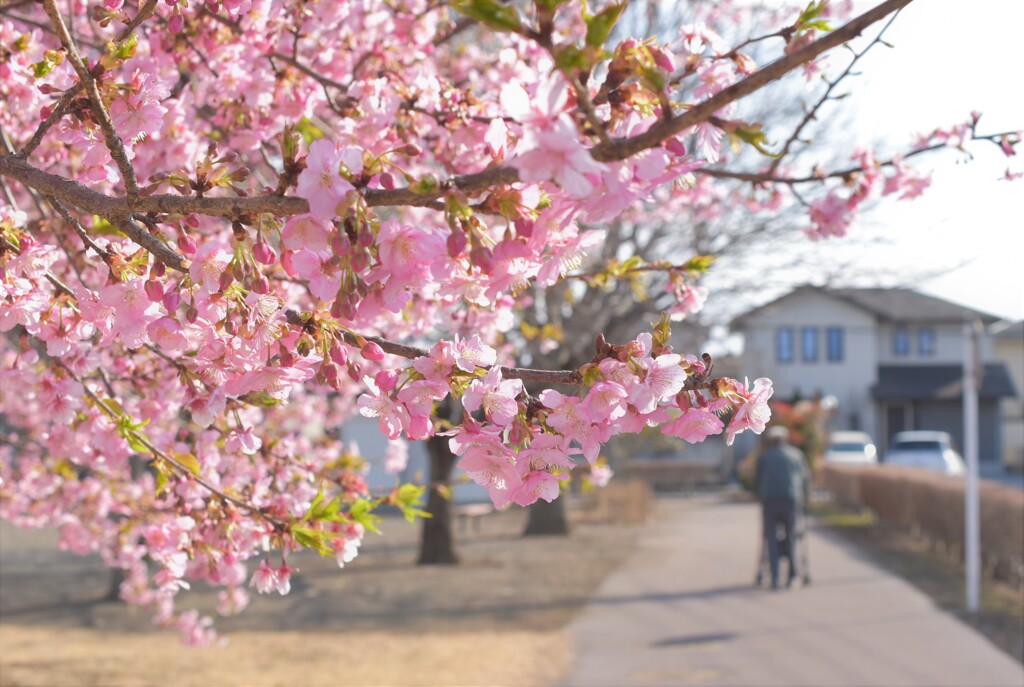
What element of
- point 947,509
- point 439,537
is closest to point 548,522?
point 439,537

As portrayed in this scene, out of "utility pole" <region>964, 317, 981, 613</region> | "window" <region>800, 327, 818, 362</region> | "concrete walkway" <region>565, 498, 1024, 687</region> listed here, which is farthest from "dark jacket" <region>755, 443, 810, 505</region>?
"window" <region>800, 327, 818, 362</region>

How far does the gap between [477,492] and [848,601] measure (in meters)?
20.7

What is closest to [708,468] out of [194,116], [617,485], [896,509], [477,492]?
[477,492]

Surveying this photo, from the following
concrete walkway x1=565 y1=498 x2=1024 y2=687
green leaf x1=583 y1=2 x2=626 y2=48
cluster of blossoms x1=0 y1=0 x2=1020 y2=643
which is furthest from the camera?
concrete walkway x1=565 y1=498 x2=1024 y2=687

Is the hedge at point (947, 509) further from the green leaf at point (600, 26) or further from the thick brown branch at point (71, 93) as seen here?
the green leaf at point (600, 26)

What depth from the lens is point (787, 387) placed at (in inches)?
1524

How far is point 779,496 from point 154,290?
32.4 ft

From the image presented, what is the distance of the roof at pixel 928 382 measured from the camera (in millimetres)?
38438

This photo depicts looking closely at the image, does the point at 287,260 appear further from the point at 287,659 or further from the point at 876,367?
the point at 876,367

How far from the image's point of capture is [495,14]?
156 cm

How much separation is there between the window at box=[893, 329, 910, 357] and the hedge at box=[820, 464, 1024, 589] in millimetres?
19796

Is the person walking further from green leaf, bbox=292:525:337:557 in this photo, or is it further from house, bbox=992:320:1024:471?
house, bbox=992:320:1024:471

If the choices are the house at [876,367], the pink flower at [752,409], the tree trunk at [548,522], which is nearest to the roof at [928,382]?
the house at [876,367]

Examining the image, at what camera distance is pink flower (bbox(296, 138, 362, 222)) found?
1.81 meters
